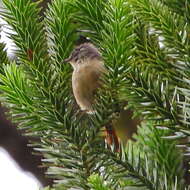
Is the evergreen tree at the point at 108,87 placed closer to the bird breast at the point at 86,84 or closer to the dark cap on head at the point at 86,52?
the bird breast at the point at 86,84

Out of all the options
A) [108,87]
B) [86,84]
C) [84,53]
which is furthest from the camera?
[84,53]

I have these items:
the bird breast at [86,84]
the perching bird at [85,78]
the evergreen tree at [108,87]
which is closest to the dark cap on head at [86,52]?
the perching bird at [85,78]

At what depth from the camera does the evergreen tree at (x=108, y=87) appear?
110cm

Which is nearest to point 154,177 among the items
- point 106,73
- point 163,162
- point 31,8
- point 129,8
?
point 163,162

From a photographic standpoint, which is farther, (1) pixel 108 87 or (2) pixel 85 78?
(2) pixel 85 78

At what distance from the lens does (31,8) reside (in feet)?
3.90

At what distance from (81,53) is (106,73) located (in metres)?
0.37

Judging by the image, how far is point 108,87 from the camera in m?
1.13

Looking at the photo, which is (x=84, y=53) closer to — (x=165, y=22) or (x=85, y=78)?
(x=85, y=78)

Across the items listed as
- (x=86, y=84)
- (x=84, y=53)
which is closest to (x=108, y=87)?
(x=86, y=84)

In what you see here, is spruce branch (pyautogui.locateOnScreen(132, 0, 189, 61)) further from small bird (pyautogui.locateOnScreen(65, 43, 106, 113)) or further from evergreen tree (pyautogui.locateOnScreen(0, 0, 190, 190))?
small bird (pyautogui.locateOnScreen(65, 43, 106, 113))

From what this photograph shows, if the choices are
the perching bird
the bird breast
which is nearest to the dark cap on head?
the perching bird

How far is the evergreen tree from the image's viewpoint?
1099 mm

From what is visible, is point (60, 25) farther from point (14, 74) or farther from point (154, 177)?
point (154, 177)
